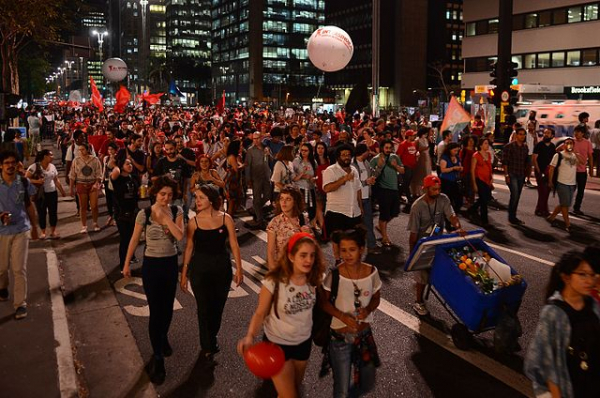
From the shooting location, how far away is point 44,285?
318 inches

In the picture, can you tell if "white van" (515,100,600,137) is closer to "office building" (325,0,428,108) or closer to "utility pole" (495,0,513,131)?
"utility pole" (495,0,513,131)

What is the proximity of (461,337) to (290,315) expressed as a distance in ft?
8.36

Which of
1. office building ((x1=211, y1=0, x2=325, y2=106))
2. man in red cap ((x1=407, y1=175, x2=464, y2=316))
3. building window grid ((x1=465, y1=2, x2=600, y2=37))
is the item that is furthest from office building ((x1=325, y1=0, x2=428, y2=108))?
man in red cap ((x1=407, y1=175, x2=464, y2=316))

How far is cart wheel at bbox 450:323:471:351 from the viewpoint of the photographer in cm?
575

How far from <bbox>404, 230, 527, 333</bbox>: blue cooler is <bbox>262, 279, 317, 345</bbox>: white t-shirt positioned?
219 centimetres

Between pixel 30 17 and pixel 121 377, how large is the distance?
66.7 feet

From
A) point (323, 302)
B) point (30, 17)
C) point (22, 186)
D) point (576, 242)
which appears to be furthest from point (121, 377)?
point (30, 17)

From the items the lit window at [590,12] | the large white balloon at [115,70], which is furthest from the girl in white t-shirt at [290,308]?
the lit window at [590,12]

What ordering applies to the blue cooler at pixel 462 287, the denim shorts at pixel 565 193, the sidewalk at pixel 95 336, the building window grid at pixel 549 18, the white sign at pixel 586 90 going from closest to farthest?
1. the sidewalk at pixel 95 336
2. the blue cooler at pixel 462 287
3. the denim shorts at pixel 565 193
4. the building window grid at pixel 549 18
5. the white sign at pixel 586 90

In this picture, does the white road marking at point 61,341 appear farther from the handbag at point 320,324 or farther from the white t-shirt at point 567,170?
the white t-shirt at point 567,170

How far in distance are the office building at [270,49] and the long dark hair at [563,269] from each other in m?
133

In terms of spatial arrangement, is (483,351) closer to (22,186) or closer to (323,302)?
(323,302)

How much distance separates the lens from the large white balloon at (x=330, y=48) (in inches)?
640

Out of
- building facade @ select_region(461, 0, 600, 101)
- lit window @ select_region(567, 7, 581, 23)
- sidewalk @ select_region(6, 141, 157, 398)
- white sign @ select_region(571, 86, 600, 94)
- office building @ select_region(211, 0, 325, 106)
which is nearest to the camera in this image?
sidewalk @ select_region(6, 141, 157, 398)
